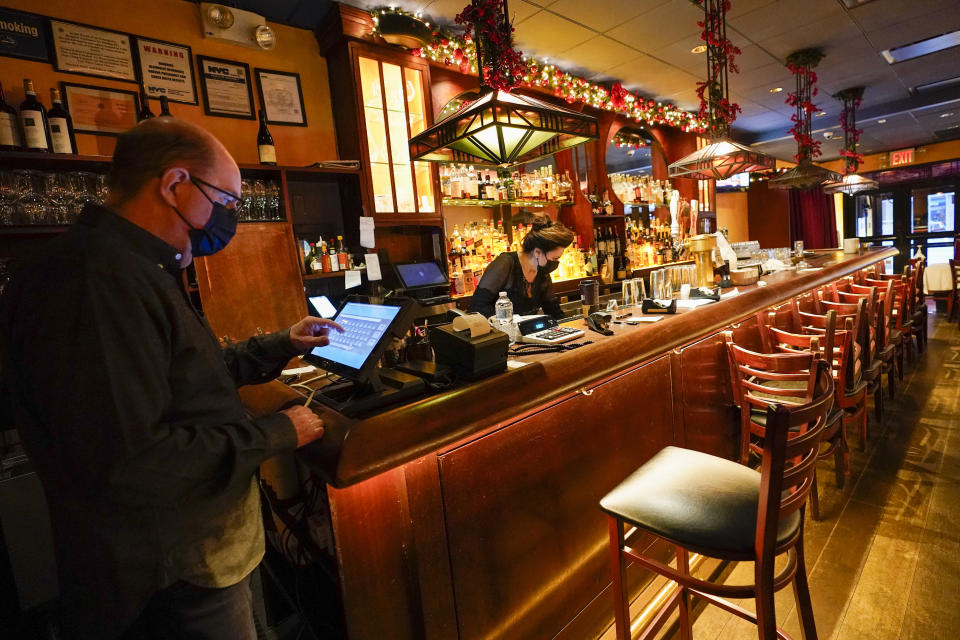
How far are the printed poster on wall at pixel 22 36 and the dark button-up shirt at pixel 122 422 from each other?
8.30 ft

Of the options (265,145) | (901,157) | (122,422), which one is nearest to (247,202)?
(265,145)

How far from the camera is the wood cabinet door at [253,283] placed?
9.18 feet

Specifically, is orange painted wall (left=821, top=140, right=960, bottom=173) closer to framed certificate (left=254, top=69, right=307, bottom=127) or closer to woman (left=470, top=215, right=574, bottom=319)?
woman (left=470, top=215, right=574, bottom=319)

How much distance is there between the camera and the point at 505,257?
130 inches

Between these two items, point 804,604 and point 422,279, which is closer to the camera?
point 804,604

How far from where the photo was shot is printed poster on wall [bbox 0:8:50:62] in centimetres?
244

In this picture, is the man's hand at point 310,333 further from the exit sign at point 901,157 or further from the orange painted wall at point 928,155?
the exit sign at point 901,157

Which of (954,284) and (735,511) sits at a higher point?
(735,511)

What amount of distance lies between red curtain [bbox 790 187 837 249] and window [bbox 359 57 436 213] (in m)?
10.7

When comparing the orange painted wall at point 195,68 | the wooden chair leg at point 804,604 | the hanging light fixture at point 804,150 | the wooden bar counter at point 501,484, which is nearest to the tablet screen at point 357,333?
the wooden bar counter at point 501,484

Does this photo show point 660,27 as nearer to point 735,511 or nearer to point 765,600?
point 735,511

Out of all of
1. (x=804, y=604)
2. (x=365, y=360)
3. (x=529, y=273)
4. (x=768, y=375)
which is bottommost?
(x=804, y=604)

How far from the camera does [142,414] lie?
81 cm

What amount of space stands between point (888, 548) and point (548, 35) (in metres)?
3.99
